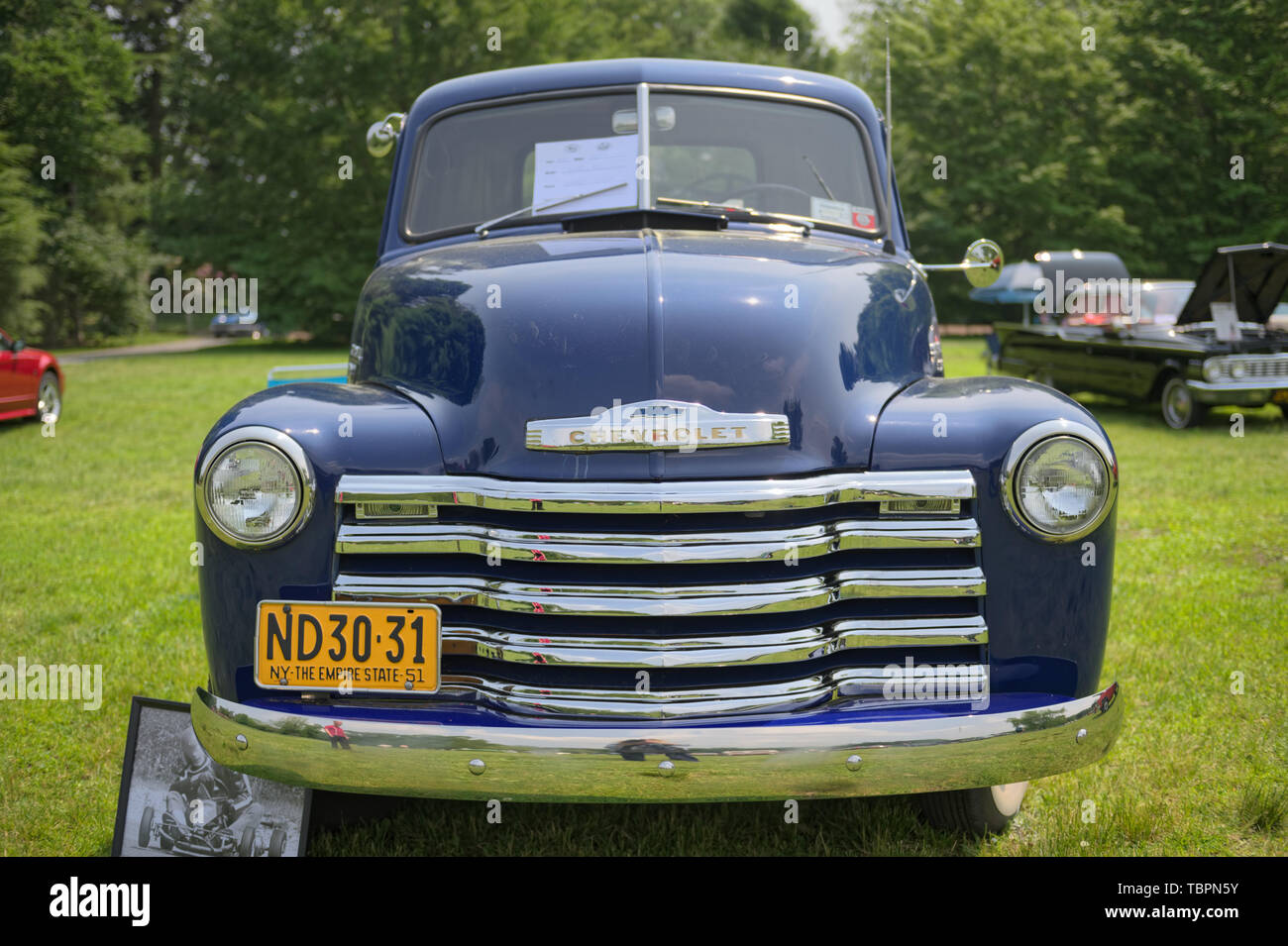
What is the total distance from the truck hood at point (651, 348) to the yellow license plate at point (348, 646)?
386mm

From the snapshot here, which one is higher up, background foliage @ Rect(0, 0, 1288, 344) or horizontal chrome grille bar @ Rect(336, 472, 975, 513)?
background foliage @ Rect(0, 0, 1288, 344)

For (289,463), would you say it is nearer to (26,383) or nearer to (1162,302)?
(26,383)

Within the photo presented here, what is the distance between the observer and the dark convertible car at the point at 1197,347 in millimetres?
10422

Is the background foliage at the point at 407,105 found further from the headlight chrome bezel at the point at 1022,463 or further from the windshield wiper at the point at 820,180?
the headlight chrome bezel at the point at 1022,463

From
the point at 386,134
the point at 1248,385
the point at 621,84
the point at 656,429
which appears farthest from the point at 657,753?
the point at 1248,385

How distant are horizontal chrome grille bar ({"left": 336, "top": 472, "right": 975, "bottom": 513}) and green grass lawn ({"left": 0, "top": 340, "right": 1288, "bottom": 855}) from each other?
1.11 m

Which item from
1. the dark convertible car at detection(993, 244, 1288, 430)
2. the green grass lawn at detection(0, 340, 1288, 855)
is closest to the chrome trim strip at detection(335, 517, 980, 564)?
→ the green grass lawn at detection(0, 340, 1288, 855)

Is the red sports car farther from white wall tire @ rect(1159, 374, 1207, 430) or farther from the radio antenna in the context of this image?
white wall tire @ rect(1159, 374, 1207, 430)

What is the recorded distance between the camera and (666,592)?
7.64 ft

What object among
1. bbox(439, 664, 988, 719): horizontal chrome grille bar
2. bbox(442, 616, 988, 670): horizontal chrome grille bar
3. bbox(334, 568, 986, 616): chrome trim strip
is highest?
bbox(334, 568, 986, 616): chrome trim strip

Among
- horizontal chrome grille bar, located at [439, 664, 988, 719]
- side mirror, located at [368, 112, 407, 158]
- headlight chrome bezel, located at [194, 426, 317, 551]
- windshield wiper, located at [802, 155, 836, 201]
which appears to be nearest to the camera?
horizontal chrome grille bar, located at [439, 664, 988, 719]

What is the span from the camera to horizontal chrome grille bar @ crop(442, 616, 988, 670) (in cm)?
233

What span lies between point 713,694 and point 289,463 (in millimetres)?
1054

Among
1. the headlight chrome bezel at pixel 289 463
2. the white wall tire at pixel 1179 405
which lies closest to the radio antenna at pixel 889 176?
the headlight chrome bezel at pixel 289 463
